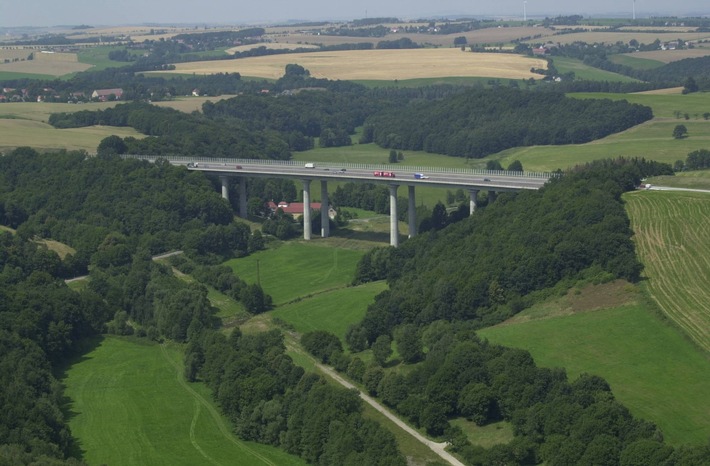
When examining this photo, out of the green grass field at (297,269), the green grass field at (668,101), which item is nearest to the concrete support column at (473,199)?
the green grass field at (297,269)

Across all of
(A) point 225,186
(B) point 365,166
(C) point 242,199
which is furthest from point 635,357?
(A) point 225,186

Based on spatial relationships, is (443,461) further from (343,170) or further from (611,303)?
(343,170)

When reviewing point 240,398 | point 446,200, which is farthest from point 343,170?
point 240,398

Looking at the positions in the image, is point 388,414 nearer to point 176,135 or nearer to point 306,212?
point 306,212

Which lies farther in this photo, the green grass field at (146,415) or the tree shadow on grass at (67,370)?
the tree shadow on grass at (67,370)

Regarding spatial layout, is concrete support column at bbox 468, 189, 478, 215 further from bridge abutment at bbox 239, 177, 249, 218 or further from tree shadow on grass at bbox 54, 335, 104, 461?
tree shadow on grass at bbox 54, 335, 104, 461

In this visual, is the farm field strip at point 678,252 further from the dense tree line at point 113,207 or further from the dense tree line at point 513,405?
the dense tree line at point 113,207
